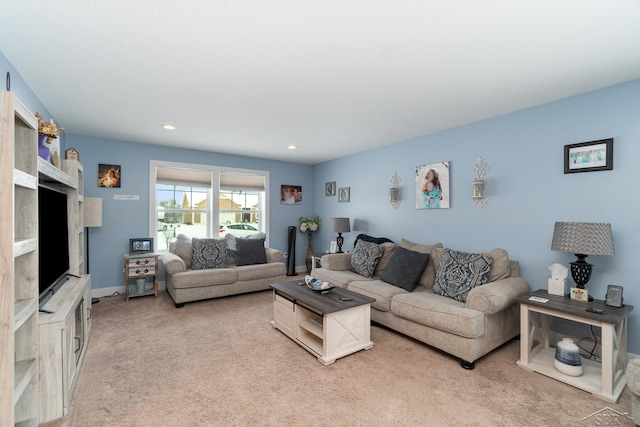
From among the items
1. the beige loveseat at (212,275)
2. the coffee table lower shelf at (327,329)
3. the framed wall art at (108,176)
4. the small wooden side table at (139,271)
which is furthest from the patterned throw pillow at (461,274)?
the framed wall art at (108,176)

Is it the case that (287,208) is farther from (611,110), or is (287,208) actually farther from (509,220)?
(611,110)

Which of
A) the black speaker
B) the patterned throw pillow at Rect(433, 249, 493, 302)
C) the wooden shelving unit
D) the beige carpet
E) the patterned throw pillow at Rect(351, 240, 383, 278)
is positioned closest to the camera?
the wooden shelving unit

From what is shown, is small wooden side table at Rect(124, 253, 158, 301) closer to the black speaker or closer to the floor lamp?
the floor lamp

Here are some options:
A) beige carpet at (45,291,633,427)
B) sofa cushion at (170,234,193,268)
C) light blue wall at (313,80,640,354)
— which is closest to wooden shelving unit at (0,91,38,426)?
beige carpet at (45,291,633,427)

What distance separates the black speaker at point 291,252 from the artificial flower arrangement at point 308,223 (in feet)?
0.60

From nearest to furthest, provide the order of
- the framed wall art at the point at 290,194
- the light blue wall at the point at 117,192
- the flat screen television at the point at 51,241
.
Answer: the flat screen television at the point at 51,241 → the light blue wall at the point at 117,192 → the framed wall art at the point at 290,194

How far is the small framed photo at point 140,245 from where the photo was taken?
440 centimetres

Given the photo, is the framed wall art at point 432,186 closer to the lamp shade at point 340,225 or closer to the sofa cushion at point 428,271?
the sofa cushion at point 428,271

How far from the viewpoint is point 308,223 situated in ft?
19.3

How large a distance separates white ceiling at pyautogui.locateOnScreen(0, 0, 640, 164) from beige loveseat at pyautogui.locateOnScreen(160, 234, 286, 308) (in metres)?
1.99

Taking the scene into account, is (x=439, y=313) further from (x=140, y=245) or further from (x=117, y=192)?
(x=117, y=192)

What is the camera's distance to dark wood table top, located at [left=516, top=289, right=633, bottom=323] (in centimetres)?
204

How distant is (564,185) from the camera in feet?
9.11

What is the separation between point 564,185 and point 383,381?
2.51m
